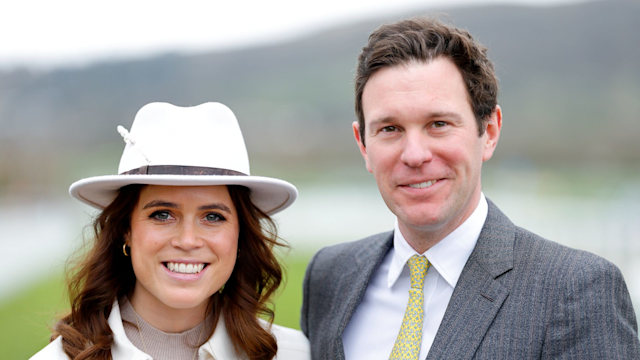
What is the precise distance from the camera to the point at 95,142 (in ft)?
290

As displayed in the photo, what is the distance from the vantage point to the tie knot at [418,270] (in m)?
3.07

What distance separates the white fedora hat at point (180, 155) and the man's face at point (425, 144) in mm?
533

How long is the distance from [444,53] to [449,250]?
0.84 meters

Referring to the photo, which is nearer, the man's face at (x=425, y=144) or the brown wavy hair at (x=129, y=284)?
the man's face at (x=425, y=144)

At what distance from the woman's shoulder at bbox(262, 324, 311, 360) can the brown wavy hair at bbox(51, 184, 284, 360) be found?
9cm

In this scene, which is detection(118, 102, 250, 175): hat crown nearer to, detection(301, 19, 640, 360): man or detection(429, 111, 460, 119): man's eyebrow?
detection(301, 19, 640, 360): man

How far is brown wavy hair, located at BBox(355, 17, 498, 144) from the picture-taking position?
3051mm

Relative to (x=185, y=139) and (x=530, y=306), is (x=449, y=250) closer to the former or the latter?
(x=530, y=306)

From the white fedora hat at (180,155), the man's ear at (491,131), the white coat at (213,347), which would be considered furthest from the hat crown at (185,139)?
the man's ear at (491,131)

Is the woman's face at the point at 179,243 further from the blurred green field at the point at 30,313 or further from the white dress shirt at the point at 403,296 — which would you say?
the blurred green field at the point at 30,313

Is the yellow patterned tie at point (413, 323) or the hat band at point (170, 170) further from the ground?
the hat band at point (170, 170)

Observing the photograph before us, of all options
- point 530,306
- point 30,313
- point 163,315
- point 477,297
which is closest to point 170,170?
point 163,315

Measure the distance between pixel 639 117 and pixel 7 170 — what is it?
71.2 meters

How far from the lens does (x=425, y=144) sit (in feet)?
9.71
